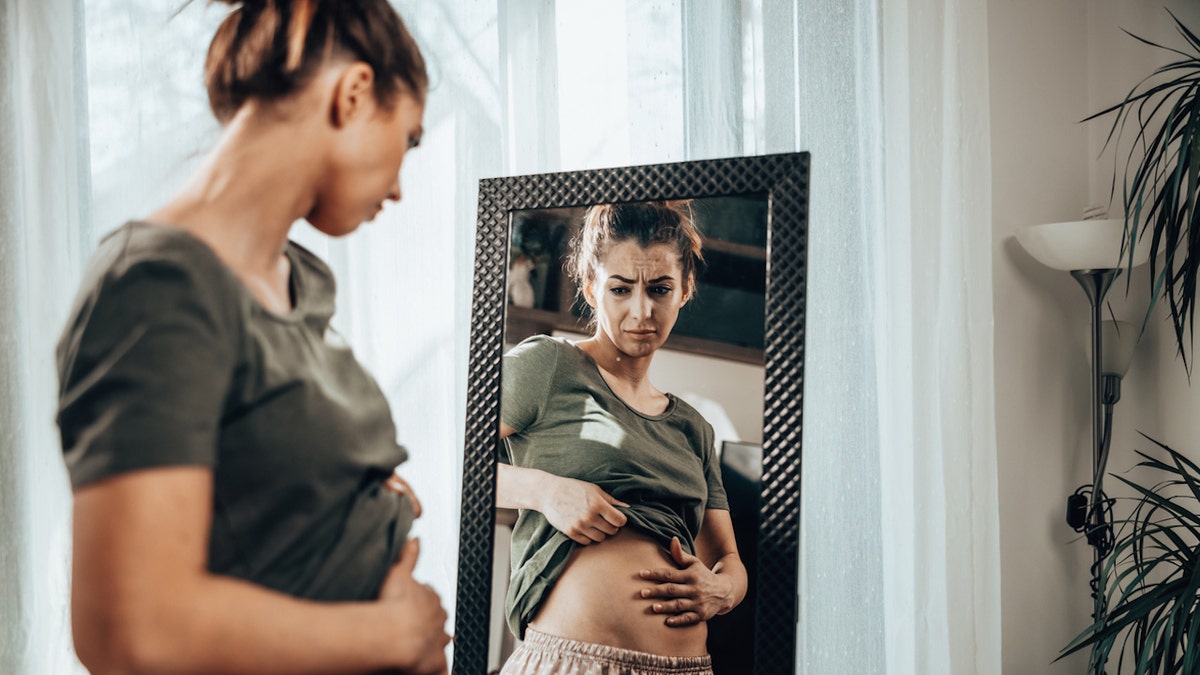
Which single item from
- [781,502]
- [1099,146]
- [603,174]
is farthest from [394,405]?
[1099,146]

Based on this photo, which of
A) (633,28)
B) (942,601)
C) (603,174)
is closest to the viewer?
(603,174)

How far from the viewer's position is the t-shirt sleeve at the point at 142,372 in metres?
0.81

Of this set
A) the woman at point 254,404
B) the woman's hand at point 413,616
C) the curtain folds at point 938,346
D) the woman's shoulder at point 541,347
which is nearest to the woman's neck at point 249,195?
the woman at point 254,404

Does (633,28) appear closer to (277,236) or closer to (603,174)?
(603,174)

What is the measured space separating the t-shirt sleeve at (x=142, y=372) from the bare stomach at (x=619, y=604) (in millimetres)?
669

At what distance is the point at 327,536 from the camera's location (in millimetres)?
938

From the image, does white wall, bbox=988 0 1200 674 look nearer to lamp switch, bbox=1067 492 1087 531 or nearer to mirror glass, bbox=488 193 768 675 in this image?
lamp switch, bbox=1067 492 1087 531

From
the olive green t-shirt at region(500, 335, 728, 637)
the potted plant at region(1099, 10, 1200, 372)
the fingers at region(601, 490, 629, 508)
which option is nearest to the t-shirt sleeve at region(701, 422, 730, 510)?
the olive green t-shirt at region(500, 335, 728, 637)

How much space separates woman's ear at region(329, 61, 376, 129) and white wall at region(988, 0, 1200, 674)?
1.63 metres

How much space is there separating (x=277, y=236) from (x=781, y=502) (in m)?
0.76

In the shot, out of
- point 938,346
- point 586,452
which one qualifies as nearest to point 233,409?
point 586,452

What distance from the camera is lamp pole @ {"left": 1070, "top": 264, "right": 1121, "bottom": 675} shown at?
6.94ft

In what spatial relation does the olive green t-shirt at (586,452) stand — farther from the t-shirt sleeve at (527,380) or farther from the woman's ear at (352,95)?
the woman's ear at (352,95)

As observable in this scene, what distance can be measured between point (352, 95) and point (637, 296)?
574mm
